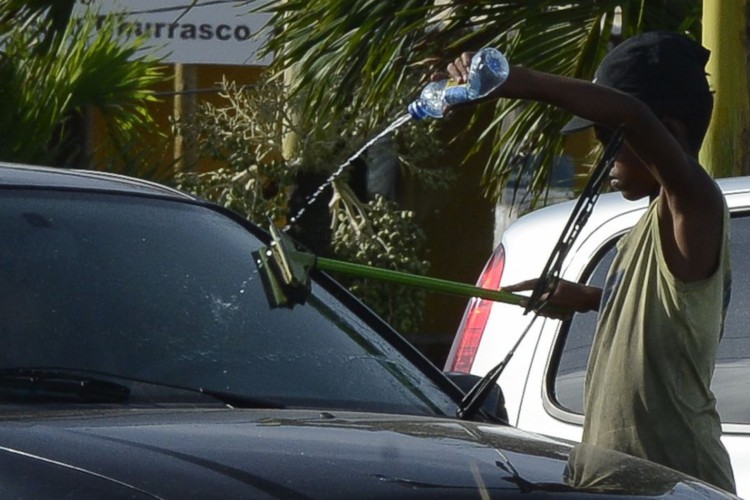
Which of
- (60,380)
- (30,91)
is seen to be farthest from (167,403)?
(30,91)

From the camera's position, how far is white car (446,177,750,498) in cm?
393

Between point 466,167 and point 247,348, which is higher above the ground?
point 466,167

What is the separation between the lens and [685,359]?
9.68 ft

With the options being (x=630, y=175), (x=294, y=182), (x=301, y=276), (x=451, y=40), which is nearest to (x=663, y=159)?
(x=630, y=175)

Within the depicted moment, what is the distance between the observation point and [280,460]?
2285mm

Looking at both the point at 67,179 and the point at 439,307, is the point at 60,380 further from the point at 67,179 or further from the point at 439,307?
the point at 439,307

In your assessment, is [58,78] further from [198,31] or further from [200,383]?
[200,383]

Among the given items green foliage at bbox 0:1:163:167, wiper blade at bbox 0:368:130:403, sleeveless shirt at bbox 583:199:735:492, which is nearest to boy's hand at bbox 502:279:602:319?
sleeveless shirt at bbox 583:199:735:492

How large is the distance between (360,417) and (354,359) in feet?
1.53

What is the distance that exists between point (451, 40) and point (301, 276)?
3567mm

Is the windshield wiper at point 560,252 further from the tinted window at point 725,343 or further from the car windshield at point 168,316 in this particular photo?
the tinted window at point 725,343

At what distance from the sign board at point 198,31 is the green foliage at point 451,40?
2762 millimetres

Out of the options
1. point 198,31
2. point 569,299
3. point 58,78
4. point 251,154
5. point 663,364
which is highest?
point 198,31

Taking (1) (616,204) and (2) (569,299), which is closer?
(2) (569,299)
